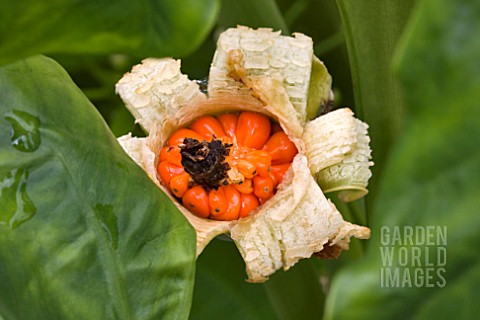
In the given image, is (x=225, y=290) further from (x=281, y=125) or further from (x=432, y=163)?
(x=432, y=163)

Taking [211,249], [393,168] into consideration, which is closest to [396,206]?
[393,168]

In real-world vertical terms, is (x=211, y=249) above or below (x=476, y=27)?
below

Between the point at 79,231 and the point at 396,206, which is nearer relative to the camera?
the point at 396,206

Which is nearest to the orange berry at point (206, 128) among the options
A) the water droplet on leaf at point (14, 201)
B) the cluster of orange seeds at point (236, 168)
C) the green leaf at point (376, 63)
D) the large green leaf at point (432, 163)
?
the cluster of orange seeds at point (236, 168)

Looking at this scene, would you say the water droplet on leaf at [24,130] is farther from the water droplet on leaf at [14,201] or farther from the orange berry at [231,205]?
the orange berry at [231,205]

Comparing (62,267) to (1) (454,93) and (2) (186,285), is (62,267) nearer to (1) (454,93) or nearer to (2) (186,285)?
(2) (186,285)

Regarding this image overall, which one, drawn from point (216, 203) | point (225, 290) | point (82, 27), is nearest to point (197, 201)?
point (216, 203)
